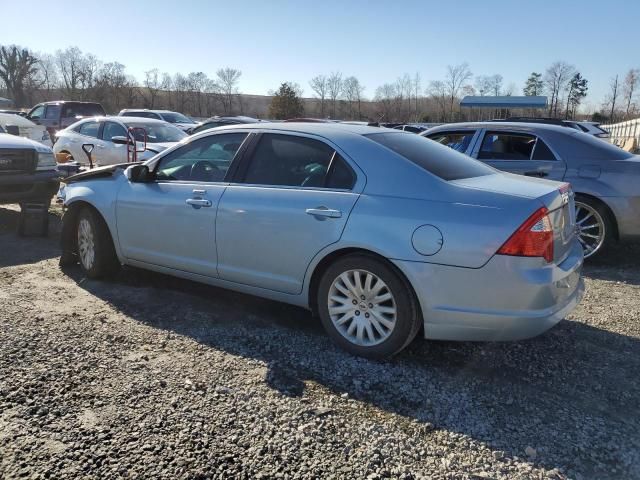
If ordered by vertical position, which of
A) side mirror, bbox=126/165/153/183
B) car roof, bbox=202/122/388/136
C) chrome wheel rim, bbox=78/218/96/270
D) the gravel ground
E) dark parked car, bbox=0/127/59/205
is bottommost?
the gravel ground

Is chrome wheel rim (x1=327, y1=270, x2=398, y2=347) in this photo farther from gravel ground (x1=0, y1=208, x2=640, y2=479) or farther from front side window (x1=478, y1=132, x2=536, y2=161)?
front side window (x1=478, y1=132, x2=536, y2=161)

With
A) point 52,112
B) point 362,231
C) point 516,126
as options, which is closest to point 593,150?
point 516,126

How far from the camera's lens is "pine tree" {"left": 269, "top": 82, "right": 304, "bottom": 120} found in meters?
56.5

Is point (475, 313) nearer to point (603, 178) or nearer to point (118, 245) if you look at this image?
point (118, 245)

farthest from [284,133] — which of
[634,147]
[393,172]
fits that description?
[634,147]

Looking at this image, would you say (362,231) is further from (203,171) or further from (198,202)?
(203,171)

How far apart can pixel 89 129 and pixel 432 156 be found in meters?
10.3

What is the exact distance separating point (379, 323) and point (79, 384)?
1910 mm

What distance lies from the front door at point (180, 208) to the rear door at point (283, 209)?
0.58ft

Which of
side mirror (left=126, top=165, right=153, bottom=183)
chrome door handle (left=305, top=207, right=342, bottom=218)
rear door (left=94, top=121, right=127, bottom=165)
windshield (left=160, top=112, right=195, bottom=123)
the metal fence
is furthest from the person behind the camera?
the metal fence

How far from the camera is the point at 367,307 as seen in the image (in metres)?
3.60

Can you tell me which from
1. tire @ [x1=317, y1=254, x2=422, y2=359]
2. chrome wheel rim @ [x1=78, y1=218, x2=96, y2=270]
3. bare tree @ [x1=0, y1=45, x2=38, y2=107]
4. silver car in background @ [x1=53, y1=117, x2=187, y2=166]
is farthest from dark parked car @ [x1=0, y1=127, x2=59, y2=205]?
bare tree @ [x1=0, y1=45, x2=38, y2=107]

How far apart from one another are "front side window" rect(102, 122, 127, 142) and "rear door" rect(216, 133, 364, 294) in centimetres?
831

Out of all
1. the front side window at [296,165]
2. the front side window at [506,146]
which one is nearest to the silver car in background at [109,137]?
the front side window at [506,146]
